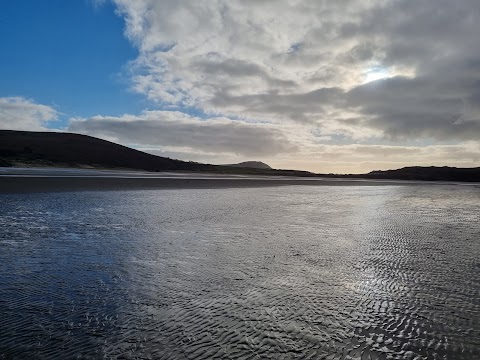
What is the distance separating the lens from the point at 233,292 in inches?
276

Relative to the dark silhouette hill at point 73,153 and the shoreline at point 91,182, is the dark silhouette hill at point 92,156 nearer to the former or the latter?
the dark silhouette hill at point 73,153

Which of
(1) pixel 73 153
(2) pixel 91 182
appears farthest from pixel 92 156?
(2) pixel 91 182

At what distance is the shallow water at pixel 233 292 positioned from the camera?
489cm

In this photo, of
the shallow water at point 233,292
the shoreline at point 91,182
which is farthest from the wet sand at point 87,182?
the shallow water at point 233,292

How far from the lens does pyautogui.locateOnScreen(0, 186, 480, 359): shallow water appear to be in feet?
16.0

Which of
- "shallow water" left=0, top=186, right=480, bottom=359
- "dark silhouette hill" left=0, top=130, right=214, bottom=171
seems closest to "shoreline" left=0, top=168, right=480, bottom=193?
"shallow water" left=0, top=186, right=480, bottom=359

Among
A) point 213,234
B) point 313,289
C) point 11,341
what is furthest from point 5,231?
point 313,289

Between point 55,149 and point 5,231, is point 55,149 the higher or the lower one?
the higher one

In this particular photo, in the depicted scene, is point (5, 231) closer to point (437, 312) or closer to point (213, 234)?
point (213, 234)

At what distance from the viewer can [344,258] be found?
10.0 m

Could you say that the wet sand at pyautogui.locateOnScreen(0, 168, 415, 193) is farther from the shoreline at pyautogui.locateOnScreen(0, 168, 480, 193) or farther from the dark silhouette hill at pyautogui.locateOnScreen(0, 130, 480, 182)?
the dark silhouette hill at pyautogui.locateOnScreen(0, 130, 480, 182)

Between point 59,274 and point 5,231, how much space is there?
5.95 m

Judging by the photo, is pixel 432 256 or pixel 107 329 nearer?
pixel 107 329

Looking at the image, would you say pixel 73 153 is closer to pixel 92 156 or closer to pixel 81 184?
pixel 92 156
